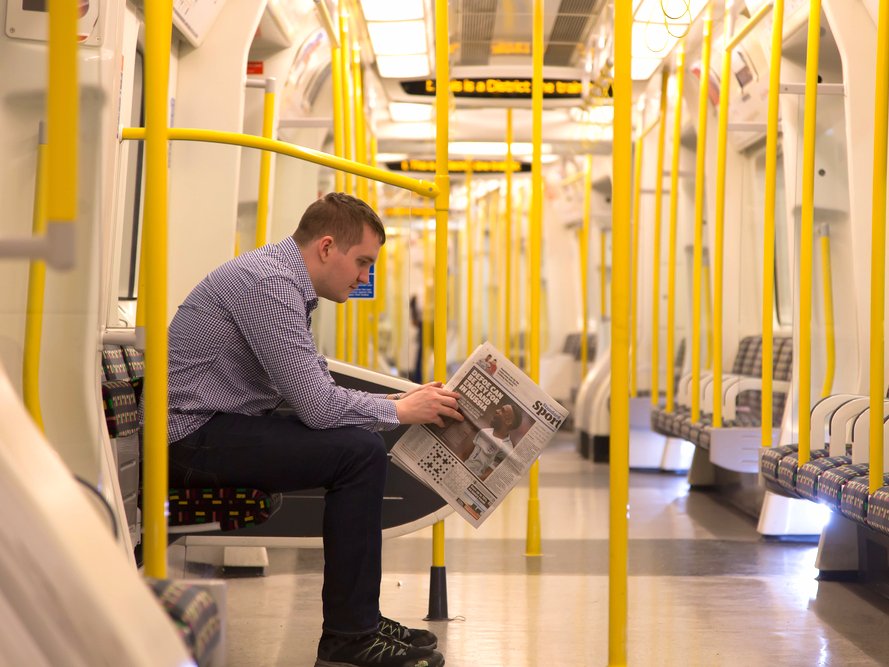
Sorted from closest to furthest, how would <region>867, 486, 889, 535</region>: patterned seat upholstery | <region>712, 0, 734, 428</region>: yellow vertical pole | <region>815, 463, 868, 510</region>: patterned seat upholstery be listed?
<region>867, 486, 889, 535</region>: patterned seat upholstery → <region>815, 463, 868, 510</region>: patterned seat upholstery → <region>712, 0, 734, 428</region>: yellow vertical pole

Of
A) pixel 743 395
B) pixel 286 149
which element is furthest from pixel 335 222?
pixel 743 395

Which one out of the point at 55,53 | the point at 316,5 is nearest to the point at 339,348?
the point at 316,5

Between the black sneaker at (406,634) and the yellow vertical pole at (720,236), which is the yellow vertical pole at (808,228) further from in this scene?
the black sneaker at (406,634)

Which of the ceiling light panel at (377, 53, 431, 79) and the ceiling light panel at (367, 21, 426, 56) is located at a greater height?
the ceiling light panel at (377, 53, 431, 79)

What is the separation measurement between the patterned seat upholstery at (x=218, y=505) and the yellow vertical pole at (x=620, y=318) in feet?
3.15

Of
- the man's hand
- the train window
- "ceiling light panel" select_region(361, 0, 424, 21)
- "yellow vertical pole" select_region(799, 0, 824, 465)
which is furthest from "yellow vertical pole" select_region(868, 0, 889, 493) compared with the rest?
"ceiling light panel" select_region(361, 0, 424, 21)

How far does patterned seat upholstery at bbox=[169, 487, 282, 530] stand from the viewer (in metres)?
3.13

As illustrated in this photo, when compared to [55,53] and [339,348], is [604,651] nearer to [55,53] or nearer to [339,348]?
[339,348]

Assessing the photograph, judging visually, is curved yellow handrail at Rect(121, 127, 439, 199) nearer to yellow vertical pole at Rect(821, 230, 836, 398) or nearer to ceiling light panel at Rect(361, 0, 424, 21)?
yellow vertical pole at Rect(821, 230, 836, 398)

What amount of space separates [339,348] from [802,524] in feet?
8.72

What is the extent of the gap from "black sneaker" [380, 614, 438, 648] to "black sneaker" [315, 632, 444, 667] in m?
0.08

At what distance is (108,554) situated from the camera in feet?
4.48

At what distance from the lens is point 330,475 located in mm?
3020

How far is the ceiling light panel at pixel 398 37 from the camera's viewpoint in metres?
7.36
